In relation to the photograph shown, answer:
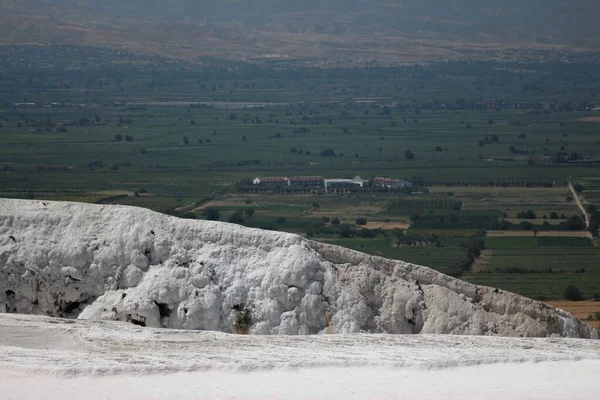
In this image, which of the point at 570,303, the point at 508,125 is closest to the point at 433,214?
the point at 570,303

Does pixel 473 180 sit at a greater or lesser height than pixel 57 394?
greater

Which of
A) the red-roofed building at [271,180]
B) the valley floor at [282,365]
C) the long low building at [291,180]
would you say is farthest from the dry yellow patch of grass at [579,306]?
the red-roofed building at [271,180]

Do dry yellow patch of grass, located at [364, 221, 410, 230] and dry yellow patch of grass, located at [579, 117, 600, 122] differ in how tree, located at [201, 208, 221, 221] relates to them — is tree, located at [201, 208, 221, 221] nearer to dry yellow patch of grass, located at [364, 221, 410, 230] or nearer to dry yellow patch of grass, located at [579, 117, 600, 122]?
dry yellow patch of grass, located at [364, 221, 410, 230]

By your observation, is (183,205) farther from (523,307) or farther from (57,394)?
(57,394)

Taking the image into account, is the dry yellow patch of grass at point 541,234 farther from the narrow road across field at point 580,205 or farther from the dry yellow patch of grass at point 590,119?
the dry yellow patch of grass at point 590,119

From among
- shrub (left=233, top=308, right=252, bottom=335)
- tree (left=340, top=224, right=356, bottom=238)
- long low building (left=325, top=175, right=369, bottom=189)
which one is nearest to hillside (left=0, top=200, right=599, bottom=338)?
shrub (left=233, top=308, right=252, bottom=335)

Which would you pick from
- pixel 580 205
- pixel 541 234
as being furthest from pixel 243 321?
pixel 580 205

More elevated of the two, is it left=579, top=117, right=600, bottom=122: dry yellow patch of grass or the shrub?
left=579, top=117, right=600, bottom=122: dry yellow patch of grass

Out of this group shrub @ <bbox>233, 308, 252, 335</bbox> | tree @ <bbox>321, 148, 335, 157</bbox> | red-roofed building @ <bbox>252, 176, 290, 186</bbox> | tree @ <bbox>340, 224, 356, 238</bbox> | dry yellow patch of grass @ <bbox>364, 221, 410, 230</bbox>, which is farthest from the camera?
tree @ <bbox>321, 148, 335, 157</bbox>
